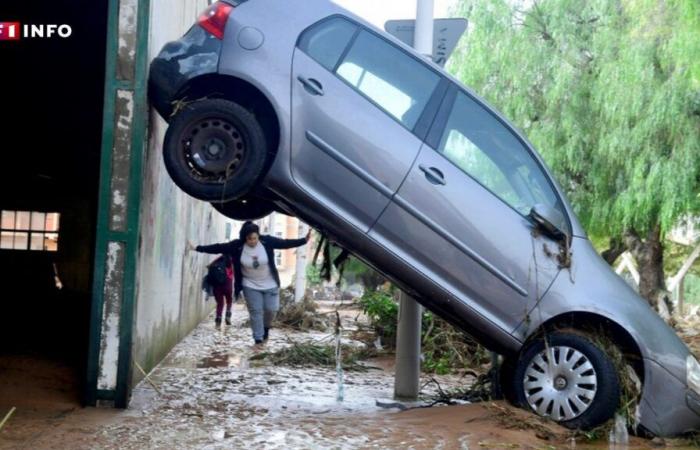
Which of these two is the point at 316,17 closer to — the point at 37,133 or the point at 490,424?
the point at 490,424

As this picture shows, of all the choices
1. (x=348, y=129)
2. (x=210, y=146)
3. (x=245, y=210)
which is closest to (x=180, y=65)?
(x=210, y=146)

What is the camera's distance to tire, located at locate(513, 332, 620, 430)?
19.2 feet

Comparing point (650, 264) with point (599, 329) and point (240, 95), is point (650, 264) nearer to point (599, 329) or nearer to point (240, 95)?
point (599, 329)

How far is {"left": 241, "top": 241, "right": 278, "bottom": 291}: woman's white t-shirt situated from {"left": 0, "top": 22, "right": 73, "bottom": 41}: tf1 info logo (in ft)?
11.4

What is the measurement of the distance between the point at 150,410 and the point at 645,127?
1155 centimetres

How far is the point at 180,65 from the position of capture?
632cm

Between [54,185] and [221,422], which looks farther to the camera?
[54,185]

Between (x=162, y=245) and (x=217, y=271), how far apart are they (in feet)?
15.3

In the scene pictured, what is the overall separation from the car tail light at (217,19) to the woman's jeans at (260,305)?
428cm

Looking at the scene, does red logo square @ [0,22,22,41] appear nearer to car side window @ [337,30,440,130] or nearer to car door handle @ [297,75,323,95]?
car door handle @ [297,75,323,95]

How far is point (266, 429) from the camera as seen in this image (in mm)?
5793

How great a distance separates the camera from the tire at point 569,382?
231 inches

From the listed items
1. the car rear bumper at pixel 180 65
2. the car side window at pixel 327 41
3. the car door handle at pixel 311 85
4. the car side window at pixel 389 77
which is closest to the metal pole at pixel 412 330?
the car side window at pixel 389 77

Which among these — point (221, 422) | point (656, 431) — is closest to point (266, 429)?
point (221, 422)
